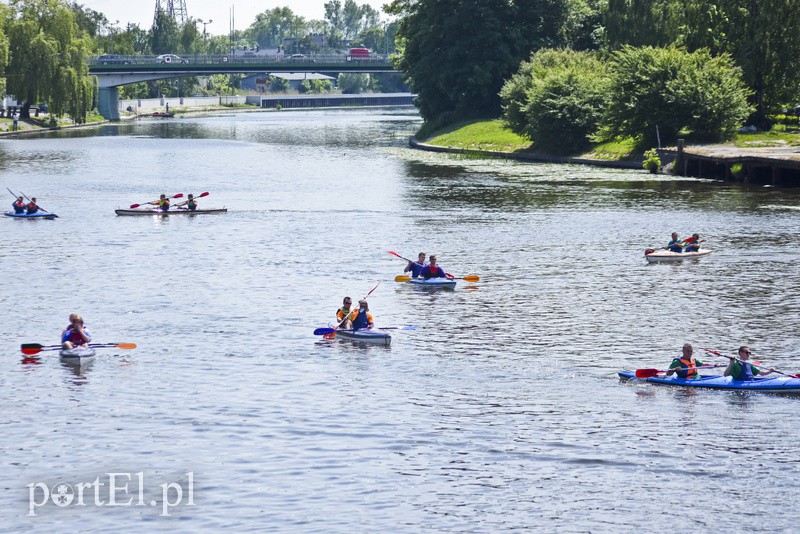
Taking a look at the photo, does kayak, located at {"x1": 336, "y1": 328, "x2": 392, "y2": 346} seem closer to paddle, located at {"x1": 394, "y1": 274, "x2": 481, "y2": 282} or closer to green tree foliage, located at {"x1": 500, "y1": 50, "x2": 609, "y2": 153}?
paddle, located at {"x1": 394, "y1": 274, "x2": 481, "y2": 282}

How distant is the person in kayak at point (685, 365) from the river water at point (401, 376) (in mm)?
913

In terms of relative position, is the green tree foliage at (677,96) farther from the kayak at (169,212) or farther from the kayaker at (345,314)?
the kayaker at (345,314)

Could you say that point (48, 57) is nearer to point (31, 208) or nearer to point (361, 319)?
point (31, 208)

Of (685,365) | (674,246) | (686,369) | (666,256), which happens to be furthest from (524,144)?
(686,369)

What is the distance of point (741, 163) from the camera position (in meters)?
89.4

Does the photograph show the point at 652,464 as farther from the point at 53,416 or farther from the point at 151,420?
the point at 53,416

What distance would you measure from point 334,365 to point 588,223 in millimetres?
33318

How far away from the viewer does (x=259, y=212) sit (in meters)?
76.1

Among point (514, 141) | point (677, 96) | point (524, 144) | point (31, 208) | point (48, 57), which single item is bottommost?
point (31, 208)

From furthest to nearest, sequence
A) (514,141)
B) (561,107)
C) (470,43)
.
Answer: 1. (470,43)
2. (514,141)
3. (561,107)

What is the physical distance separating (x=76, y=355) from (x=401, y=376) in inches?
408

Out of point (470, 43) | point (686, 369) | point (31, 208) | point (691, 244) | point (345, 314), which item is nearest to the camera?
point (686, 369)

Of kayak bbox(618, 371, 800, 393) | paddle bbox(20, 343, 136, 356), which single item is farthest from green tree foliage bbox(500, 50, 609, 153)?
kayak bbox(618, 371, 800, 393)

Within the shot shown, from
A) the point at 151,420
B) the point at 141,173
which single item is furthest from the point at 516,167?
the point at 151,420
